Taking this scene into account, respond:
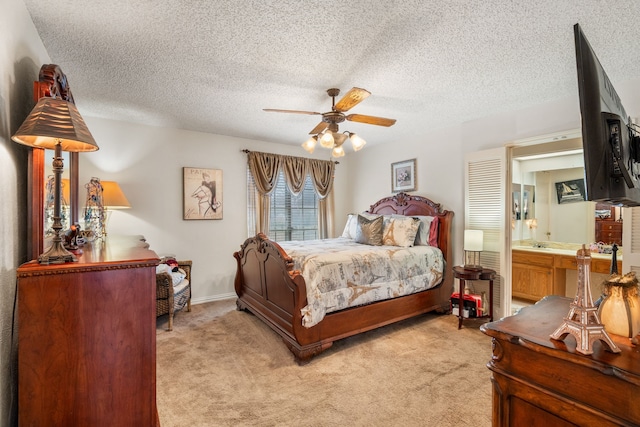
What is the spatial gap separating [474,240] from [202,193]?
3753mm

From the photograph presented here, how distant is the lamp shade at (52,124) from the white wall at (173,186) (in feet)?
8.87

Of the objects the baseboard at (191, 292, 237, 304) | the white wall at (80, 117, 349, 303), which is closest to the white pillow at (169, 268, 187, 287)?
the white wall at (80, 117, 349, 303)

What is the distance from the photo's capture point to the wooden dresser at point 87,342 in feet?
3.82

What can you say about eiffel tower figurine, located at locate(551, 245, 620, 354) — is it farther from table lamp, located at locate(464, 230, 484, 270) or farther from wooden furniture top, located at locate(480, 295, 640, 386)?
table lamp, located at locate(464, 230, 484, 270)

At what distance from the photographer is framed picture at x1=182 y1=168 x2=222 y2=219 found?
421 cm

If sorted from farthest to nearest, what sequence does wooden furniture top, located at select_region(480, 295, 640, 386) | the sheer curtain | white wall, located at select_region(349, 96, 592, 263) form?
the sheer curtain → white wall, located at select_region(349, 96, 592, 263) → wooden furniture top, located at select_region(480, 295, 640, 386)

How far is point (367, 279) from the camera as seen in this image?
9.77 ft

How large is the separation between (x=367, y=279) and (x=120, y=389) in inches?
85.9

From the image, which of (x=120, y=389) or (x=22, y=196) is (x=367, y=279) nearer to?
(x=120, y=389)

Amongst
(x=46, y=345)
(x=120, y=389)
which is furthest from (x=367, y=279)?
(x=46, y=345)

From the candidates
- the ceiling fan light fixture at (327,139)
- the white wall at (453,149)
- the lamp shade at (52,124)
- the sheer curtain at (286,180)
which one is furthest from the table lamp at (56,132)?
the white wall at (453,149)

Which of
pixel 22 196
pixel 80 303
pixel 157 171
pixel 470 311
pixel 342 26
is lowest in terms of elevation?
pixel 470 311

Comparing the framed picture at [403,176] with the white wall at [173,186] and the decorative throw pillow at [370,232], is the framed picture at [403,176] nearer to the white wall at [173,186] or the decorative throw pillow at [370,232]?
the decorative throw pillow at [370,232]

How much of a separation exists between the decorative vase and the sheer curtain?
420cm
